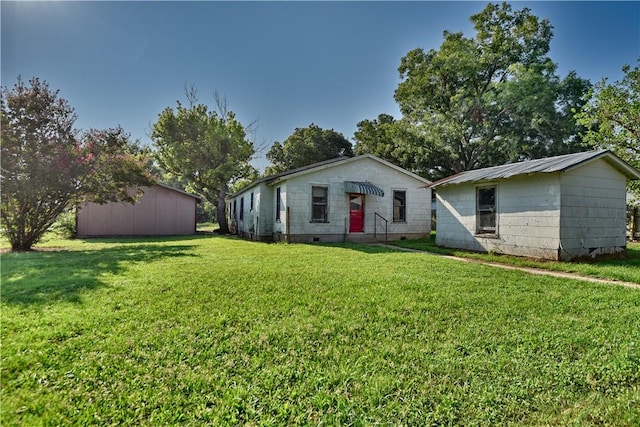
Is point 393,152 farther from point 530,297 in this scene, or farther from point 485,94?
point 530,297

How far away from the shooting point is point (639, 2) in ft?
35.7

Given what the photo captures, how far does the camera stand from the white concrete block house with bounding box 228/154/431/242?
543 inches

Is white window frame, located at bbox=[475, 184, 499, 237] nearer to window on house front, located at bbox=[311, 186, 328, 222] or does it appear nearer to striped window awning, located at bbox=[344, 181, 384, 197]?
striped window awning, located at bbox=[344, 181, 384, 197]

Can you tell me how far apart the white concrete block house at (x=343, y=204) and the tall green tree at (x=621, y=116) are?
864 cm

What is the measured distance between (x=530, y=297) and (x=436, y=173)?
919 inches

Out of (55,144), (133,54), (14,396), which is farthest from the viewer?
A: (55,144)

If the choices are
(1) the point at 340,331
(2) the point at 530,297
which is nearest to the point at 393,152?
(2) the point at 530,297

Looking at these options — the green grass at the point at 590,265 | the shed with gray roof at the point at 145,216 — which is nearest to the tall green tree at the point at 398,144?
the green grass at the point at 590,265

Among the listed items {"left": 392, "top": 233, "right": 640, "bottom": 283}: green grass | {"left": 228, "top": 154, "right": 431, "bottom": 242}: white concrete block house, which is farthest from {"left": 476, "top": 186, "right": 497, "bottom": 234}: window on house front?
{"left": 228, "top": 154, "right": 431, "bottom": 242}: white concrete block house

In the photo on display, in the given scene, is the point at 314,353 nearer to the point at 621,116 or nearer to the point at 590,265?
the point at 590,265

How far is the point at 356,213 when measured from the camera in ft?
48.6

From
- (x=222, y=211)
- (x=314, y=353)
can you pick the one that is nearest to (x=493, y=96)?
(x=222, y=211)

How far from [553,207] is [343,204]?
26.1 ft

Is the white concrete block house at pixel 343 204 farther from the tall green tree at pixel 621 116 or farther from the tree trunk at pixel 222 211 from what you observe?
the tall green tree at pixel 621 116
